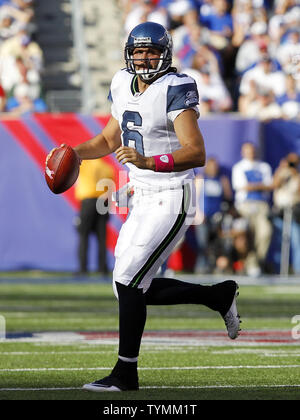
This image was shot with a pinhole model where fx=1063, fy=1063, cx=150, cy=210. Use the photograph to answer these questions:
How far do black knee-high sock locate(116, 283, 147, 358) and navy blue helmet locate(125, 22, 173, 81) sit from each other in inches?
41.0

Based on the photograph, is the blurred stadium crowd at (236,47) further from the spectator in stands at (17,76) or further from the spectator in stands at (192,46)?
the spectator in stands at (17,76)

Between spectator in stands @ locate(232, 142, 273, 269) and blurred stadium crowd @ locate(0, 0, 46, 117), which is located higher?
blurred stadium crowd @ locate(0, 0, 46, 117)

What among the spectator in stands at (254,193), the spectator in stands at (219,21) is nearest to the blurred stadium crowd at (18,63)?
the spectator in stands at (219,21)

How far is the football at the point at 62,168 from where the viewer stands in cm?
531

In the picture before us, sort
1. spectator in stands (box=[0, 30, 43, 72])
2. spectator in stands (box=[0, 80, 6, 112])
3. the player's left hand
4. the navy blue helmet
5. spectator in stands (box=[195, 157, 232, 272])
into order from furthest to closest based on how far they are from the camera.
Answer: spectator in stands (box=[0, 30, 43, 72]), spectator in stands (box=[0, 80, 6, 112]), spectator in stands (box=[195, 157, 232, 272]), the navy blue helmet, the player's left hand

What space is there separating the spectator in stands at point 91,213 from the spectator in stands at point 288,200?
7.68 ft

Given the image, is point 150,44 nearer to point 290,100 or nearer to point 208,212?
point 208,212

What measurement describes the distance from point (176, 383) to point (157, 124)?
127 cm

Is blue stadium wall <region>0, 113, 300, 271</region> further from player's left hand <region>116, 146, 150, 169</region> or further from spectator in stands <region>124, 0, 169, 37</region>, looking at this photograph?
player's left hand <region>116, 146, 150, 169</region>

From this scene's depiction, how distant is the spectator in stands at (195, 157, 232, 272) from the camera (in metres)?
14.1

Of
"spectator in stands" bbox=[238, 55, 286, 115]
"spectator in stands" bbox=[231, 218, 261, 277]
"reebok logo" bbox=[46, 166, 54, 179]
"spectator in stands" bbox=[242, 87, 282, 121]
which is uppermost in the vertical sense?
"spectator in stands" bbox=[238, 55, 286, 115]

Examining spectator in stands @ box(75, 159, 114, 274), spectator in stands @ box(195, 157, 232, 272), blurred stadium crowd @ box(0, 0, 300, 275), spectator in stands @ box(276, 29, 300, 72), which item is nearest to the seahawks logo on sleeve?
spectator in stands @ box(75, 159, 114, 274)

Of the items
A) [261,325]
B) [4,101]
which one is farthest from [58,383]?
[4,101]

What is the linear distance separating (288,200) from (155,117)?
9378 mm
